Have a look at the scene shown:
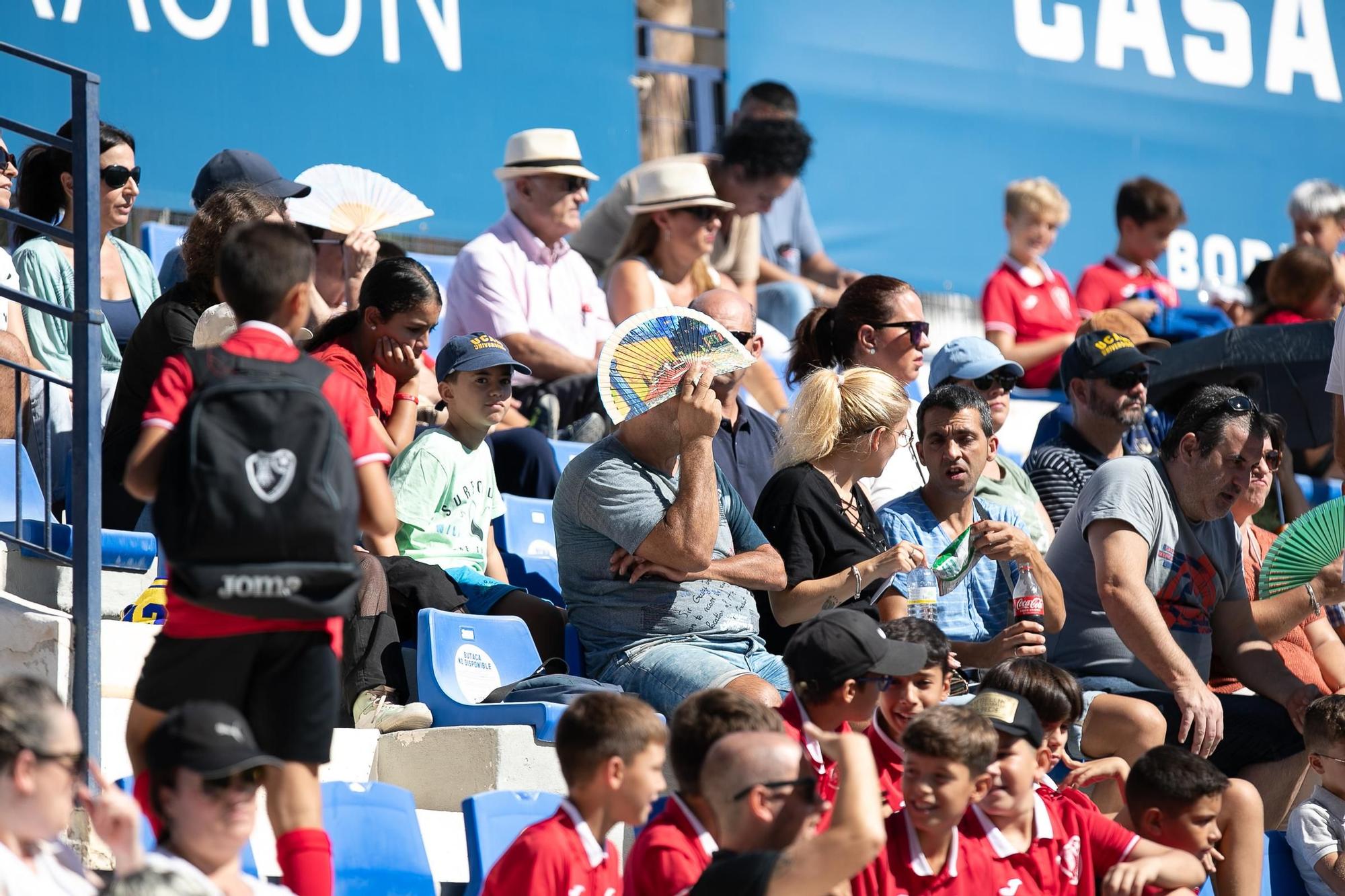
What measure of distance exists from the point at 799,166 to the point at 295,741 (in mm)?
5806

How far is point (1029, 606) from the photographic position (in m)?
4.91

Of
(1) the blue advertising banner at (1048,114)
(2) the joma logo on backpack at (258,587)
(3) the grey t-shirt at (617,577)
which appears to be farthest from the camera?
(1) the blue advertising banner at (1048,114)

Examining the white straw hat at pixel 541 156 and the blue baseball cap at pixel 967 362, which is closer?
the blue baseball cap at pixel 967 362

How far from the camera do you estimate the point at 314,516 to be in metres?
3.01

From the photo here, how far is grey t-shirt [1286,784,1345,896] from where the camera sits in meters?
4.65

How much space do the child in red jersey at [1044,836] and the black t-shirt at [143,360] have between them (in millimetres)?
2140

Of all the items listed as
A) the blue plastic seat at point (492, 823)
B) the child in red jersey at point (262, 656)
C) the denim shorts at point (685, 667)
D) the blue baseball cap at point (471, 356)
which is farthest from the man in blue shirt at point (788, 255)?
the child in red jersey at point (262, 656)

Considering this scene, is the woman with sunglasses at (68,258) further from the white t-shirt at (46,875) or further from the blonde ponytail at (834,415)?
the white t-shirt at (46,875)

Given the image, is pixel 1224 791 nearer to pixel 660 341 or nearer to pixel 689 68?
pixel 660 341

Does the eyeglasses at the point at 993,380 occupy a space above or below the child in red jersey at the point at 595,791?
above

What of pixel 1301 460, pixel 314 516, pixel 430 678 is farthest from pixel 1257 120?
pixel 314 516

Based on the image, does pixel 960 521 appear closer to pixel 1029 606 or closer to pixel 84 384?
pixel 1029 606

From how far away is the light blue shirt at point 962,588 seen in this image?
518 centimetres

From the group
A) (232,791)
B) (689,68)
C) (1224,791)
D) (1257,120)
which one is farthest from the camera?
(1257,120)
